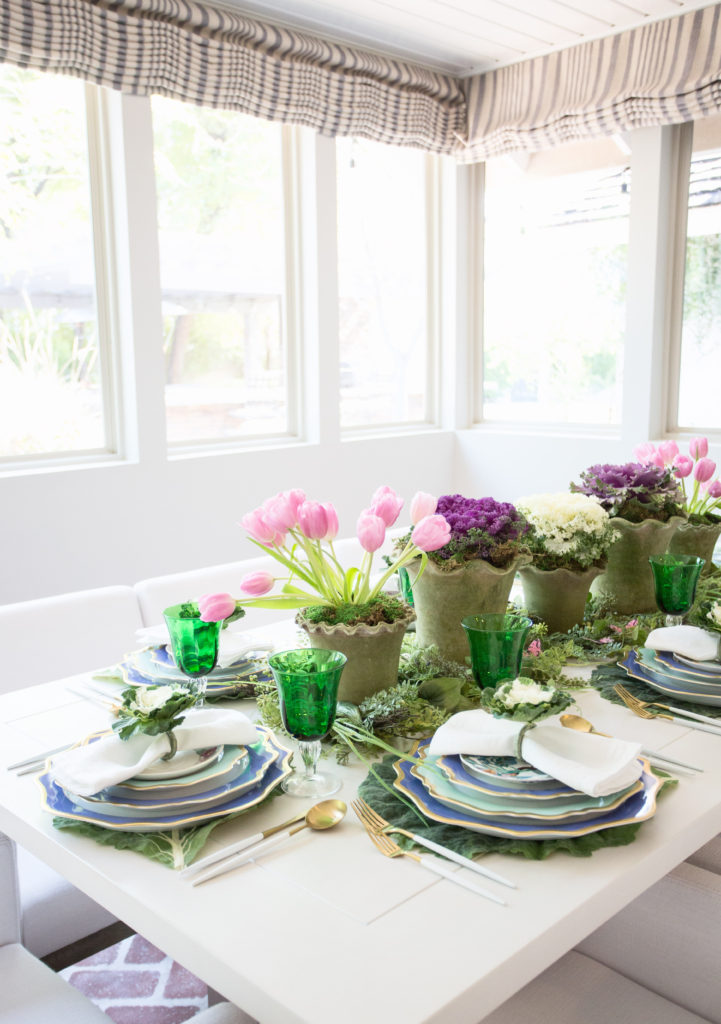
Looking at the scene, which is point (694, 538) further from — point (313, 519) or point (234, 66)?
point (234, 66)

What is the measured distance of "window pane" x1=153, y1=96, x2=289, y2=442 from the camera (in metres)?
3.23

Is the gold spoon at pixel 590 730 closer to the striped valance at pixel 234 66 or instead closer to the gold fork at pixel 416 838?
the gold fork at pixel 416 838

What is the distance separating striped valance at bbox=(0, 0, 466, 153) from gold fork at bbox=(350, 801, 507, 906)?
8.17ft

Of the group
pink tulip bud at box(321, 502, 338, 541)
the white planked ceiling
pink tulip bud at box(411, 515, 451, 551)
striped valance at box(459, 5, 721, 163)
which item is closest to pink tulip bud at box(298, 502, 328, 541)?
pink tulip bud at box(321, 502, 338, 541)

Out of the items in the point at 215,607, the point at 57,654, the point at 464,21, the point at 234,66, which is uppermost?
the point at 464,21

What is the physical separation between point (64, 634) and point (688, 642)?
1117 mm

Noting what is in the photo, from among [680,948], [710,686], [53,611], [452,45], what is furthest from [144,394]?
[680,948]

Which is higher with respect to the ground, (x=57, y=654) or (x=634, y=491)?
(x=634, y=491)

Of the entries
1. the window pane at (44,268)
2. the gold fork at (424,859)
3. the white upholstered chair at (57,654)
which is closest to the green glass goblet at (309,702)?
the gold fork at (424,859)

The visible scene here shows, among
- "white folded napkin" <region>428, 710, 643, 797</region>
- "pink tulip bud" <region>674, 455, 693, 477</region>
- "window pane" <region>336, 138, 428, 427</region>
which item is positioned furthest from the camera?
"window pane" <region>336, 138, 428, 427</region>

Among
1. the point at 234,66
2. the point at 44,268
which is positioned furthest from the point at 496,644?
the point at 234,66

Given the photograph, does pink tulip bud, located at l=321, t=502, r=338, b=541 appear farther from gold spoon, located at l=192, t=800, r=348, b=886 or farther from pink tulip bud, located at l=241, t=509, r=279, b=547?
gold spoon, located at l=192, t=800, r=348, b=886

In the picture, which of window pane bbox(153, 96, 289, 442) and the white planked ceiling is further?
window pane bbox(153, 96, 289, 442)

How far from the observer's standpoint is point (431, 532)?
115 centimetres
